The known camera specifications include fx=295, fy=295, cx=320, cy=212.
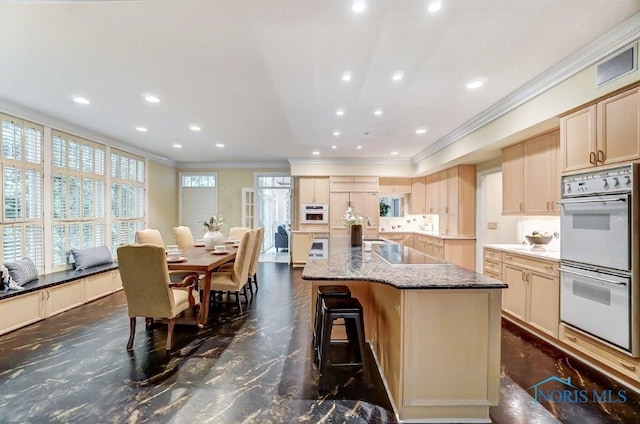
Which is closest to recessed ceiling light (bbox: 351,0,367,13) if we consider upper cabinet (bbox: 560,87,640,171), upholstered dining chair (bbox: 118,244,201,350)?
upper cabinet (bbox: 560,87,640,171)

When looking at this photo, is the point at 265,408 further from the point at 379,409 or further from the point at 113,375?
the point at 113,375

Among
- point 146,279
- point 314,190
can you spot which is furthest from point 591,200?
point 314,190

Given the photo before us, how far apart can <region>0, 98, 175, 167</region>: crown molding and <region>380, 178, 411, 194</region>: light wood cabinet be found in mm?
5588

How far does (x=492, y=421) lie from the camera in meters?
1.90

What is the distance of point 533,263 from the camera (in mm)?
3197

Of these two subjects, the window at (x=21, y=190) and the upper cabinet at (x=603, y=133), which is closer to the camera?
the upper cabinet at (x=603, y=133)

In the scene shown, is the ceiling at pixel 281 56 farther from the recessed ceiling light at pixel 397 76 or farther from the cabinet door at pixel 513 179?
the cabinet door at pixel 513 179

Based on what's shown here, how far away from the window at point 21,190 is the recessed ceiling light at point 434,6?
494 cm

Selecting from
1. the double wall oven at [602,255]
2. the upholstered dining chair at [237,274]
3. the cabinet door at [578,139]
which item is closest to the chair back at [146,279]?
the upholstered dining chair at [237,274]

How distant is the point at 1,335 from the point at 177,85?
328 cm

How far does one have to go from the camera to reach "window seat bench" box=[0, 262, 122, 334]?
3274 millimetres

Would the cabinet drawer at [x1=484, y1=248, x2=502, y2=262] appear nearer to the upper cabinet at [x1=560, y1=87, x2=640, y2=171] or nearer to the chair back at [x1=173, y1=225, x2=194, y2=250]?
the upper cabinet at [x1=560, y1=87, x2=640, y2=171]

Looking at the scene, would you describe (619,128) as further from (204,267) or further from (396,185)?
(396,185)

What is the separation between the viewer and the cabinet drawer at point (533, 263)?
2.92 meters
